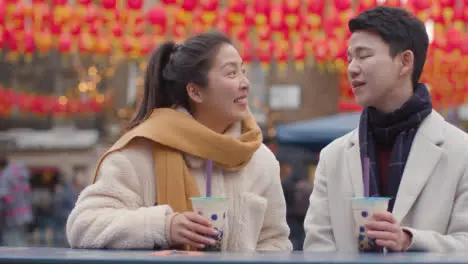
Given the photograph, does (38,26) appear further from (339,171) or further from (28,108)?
(28,108)

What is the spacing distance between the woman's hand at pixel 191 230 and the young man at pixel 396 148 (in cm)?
53

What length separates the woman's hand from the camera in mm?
4008

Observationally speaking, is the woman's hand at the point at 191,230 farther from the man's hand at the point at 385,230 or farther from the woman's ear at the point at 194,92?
the woman's ear at the point at 194,92

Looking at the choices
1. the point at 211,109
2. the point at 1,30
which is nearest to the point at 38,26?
the point at 1,30

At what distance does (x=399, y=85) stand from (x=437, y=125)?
8.6 inches

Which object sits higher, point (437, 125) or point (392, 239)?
point (437, 125)

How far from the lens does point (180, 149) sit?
15.0ft

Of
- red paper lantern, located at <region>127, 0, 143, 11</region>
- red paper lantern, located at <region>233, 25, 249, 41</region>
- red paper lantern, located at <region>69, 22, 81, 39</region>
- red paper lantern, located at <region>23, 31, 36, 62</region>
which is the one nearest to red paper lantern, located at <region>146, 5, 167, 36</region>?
red paper lantern, located at <region>127, 0, 143, 11</region>

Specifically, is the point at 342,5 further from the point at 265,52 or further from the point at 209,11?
the point at 265,52

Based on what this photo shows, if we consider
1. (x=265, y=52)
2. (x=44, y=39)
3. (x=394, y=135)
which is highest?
Answer: (x=44, y=39)

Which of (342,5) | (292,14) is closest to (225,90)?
(342,5)

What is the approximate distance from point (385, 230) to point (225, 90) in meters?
1.21

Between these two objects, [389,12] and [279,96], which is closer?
[389,12]

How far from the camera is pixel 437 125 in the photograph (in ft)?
14.5
